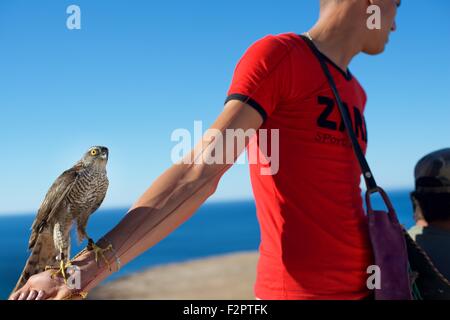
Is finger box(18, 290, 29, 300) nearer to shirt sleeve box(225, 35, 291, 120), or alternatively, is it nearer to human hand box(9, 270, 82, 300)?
human hand box(9, 270, 82, 300)

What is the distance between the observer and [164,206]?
1296 mm

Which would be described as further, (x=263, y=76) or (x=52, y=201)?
(x=52, y=201)

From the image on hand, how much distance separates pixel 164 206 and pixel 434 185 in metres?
2.39

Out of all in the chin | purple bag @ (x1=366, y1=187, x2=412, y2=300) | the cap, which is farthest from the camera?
the cap

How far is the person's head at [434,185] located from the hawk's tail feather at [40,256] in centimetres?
242

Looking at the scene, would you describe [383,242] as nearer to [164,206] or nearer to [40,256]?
[164,206]

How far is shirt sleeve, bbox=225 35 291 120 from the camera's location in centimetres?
152

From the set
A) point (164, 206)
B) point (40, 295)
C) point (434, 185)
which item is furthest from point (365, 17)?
point (40, 295)

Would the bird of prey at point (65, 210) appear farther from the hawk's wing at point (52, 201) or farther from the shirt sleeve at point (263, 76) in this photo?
the shirt sleeve at point (263, 76)

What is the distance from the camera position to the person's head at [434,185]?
121 inches

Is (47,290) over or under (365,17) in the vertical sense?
under

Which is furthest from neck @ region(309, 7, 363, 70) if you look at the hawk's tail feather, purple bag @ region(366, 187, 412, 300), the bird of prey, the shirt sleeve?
the hawk's tail feather
